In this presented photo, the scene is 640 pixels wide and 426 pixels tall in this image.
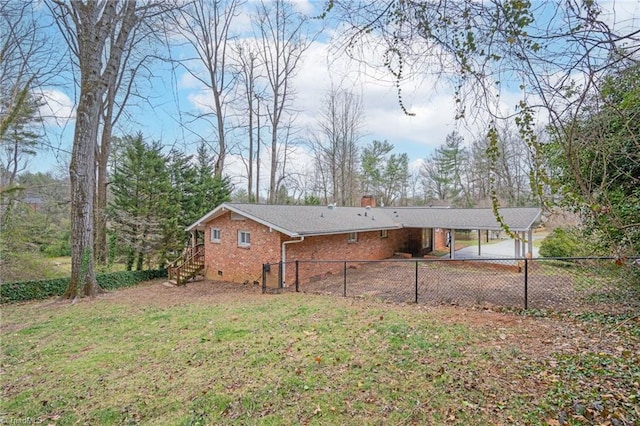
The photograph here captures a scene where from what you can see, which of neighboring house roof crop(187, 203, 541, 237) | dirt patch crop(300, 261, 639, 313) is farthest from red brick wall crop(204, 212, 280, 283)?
dirt patch crop(300, 261, 639, 313)

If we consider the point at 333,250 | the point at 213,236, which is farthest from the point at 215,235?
the point at 333,250

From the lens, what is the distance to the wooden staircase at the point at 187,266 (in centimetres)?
1430

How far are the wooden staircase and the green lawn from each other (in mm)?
7046

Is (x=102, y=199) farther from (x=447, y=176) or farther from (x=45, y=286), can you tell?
A: (x=447, y=176)

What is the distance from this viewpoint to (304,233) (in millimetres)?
11758

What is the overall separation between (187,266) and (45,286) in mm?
5037

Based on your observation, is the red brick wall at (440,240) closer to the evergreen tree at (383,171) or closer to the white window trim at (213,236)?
the evergreen tree at (383,171)

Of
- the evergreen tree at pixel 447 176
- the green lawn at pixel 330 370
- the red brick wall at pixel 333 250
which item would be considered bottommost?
the green lawn at pixel 330 370

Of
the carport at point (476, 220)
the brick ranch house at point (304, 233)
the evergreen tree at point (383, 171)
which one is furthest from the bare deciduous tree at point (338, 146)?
the brick ranch house at point (304, 233)

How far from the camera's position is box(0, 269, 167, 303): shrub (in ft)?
35.7

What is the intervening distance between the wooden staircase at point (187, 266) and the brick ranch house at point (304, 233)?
58cm

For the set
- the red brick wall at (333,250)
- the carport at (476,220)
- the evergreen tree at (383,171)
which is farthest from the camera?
the evergreen tree at (383,171)

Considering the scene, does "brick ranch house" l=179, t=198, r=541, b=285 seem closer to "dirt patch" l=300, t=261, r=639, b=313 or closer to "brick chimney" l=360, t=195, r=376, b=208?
"dirt patch" l=300, t=261, r=639, b=313

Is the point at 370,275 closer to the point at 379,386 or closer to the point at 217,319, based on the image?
the point at 217,319
